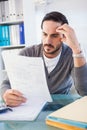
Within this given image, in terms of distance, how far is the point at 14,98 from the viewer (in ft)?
3.66

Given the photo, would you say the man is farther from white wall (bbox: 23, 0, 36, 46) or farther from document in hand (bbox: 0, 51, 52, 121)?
white wall (bbox: 23, 0, 36, 46)

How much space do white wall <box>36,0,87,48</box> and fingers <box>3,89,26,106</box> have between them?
170 centimetres

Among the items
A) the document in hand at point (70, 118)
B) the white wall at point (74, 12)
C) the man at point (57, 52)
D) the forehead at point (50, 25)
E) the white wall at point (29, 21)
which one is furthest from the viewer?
the white wall at point (74, 12)

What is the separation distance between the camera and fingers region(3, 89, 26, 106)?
1.11 meters

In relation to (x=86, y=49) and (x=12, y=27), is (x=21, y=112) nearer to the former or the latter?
(x=86, y=49)

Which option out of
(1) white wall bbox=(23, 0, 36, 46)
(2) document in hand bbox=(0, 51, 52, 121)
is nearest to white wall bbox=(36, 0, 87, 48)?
(1) white wall bbox=(23, 0, 36, 46)

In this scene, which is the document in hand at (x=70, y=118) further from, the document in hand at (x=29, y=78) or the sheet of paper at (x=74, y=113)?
the document in hand at (x=29, y=78)

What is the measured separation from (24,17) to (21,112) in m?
1.84

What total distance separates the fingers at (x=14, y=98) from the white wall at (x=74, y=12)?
1.70 meters

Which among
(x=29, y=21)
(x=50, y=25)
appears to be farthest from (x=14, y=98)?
(x=29, y=21)

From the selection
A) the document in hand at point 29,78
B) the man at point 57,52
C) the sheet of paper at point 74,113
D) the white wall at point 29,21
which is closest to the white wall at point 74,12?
the white wall at point 29,21

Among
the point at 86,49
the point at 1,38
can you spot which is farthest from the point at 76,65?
the point at 1,38

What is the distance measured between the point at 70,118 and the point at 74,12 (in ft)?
6.98

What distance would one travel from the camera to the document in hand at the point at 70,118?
0.79m
